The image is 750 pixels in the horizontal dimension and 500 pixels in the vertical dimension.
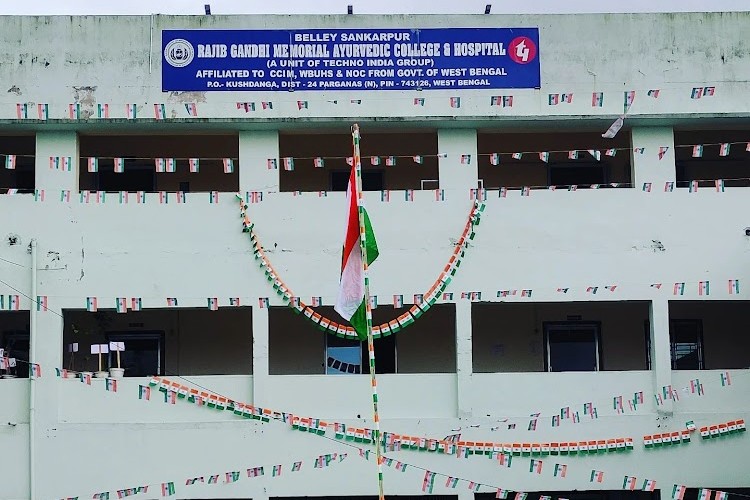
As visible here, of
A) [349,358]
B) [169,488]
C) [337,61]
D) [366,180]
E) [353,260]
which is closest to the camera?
[353,260]

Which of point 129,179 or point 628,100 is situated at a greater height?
point 628,100

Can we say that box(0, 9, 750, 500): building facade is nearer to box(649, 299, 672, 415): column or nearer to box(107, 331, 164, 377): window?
box(649, 299, 672, 415): column

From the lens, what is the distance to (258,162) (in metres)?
20.3

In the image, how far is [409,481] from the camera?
19.6 metres

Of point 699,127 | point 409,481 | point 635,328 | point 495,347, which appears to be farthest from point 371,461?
point 699,127

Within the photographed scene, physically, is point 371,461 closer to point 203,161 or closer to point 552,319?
point 552,319

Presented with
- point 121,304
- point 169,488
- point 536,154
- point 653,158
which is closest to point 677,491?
point 653,158

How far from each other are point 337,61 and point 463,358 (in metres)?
4.49

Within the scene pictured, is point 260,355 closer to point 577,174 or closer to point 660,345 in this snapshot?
point 660,345

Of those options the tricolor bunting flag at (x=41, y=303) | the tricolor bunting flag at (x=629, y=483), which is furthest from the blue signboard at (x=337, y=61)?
the tricolor bunting flag at (x=629, y=483)

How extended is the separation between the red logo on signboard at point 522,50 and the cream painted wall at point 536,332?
12.9 feet

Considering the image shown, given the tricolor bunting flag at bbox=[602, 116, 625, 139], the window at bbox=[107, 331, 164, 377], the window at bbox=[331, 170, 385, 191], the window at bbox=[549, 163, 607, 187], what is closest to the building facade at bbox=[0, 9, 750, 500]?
the tricolor bunting flag at bbox=[602, 116, 625, 139]

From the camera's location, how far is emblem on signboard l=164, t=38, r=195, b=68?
20.2 m

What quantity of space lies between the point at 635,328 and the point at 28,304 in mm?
9070
